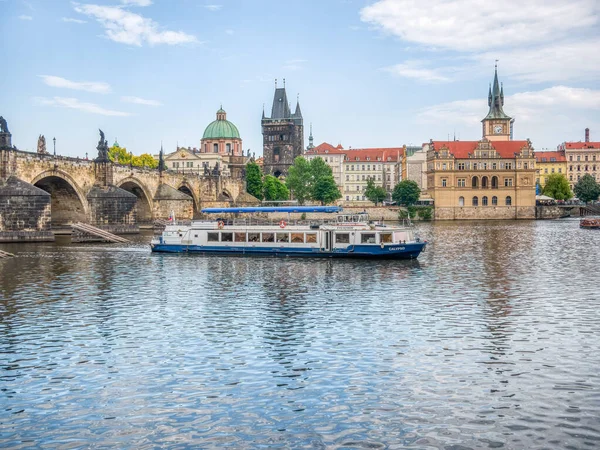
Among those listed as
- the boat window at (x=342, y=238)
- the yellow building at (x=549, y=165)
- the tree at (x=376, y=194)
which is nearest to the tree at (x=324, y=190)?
the tree at (x=376, y=194)

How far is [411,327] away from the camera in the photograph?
69.6 feet

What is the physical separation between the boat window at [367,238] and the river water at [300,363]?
1064 cm

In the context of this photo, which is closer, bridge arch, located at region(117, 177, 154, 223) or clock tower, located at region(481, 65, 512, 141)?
bridge arch, located at region(117, 177, 154, 223)

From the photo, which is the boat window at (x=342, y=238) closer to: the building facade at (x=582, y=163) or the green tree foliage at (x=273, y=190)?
the green tree foliage at (x=273, y=190)

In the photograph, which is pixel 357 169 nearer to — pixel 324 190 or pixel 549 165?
pixel 324 190

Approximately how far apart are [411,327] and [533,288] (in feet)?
35.2

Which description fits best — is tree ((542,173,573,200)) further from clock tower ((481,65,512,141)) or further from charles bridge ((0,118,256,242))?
charles bridge ((0,118,256,242))

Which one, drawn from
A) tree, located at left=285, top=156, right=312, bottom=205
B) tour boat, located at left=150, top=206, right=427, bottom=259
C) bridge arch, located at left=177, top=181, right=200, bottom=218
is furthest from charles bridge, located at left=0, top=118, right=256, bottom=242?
tree, located at left=285, top=156, right=312, bottom=205

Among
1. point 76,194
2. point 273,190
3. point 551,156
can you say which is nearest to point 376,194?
point 273,190

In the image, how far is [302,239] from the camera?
150 feet

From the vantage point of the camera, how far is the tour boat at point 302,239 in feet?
141

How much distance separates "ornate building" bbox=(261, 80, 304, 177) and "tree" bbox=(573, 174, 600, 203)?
225ft

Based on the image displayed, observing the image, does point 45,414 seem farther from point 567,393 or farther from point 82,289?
point 82,289

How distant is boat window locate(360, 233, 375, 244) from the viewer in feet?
142
